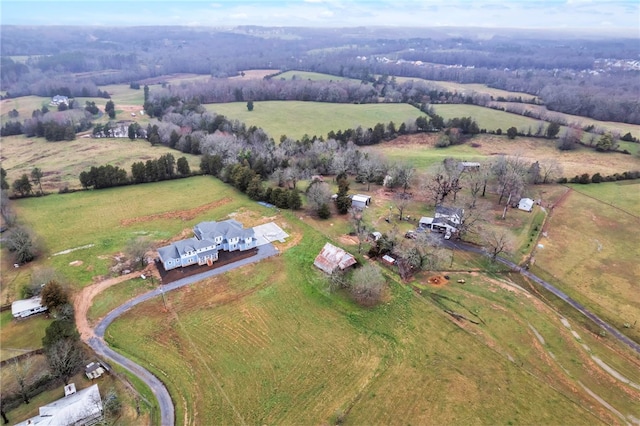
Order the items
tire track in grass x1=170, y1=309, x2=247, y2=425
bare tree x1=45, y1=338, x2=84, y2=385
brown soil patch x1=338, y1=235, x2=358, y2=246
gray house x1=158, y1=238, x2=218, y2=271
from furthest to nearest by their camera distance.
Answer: brown soil patch x1=338, y1=235, x2=358, y2=246 → gray house x1=158, y1=238, x2=218, y2=271 → bare tree x1=45, y1=338, x2=84, y2=385 → tire track in grass x1=170, y1=309, x2=247, y2=425

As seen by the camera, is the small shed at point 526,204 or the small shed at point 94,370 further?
the small shed at point 526,204

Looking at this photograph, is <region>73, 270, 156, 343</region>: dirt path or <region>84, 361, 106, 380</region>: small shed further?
<region>73, 270, 156, 343</region>: dirt path

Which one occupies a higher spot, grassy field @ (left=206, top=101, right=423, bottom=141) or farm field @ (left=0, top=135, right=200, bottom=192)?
grassy field @ (left=206, top=101, right=423, bottom=141)

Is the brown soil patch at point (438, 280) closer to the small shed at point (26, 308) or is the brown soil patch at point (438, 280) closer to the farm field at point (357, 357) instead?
the farm field at point (357, 357)

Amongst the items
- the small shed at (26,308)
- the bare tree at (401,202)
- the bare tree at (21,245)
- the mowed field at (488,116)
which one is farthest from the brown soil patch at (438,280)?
the mowed field at (488,116)

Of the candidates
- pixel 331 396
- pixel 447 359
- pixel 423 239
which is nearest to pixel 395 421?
pixel 331 396

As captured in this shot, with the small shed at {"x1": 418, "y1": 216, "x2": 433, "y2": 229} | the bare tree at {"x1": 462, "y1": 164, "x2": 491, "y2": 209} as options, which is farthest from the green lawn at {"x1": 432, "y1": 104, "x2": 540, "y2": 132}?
the small shed at {"x1": 418, "y1": 216, "x2": 433, "y2": 229}

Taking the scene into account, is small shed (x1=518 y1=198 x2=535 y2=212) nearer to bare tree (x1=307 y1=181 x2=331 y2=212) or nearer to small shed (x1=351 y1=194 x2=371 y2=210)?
small shed (x1=351 y1=194 x2=371 y2=210)

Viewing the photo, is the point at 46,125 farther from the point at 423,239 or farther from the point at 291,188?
the point at 423,239
